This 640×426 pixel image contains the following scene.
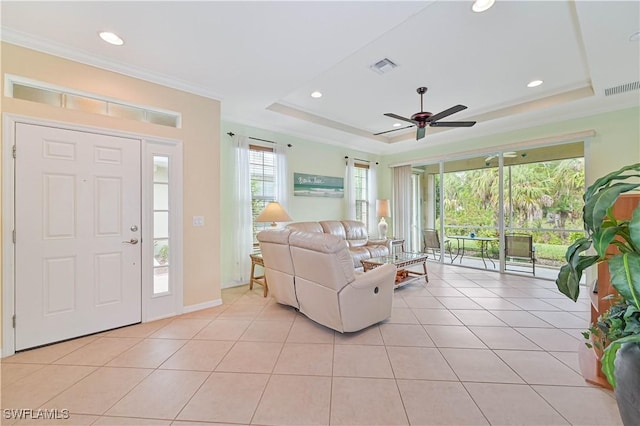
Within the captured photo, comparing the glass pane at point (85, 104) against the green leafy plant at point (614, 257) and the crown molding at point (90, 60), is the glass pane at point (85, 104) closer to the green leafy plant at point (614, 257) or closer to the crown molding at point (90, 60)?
the crown molding at point (90, 60)

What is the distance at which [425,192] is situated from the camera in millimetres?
6613

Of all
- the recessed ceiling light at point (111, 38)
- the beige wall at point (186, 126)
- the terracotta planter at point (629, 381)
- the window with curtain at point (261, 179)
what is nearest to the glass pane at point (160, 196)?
the beige wall at point (186, 126)

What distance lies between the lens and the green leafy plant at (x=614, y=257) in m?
1.01

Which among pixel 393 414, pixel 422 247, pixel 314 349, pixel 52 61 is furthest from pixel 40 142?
pixel 422 247

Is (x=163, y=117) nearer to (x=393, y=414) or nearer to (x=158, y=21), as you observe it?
(x=158, y=21)

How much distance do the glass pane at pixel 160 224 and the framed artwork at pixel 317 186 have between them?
2579 millimetres

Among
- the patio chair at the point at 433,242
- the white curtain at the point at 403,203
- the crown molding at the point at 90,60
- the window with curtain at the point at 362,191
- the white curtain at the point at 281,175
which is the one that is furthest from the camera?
the white curtain at the point at 403,203

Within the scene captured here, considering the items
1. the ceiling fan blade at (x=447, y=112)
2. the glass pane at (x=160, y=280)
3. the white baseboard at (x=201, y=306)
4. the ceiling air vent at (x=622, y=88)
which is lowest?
the white baseboard at (x=201, y=306)

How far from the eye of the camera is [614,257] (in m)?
1.07

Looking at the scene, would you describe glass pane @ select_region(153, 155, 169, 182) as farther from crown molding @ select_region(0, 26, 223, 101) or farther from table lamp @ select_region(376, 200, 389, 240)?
table lamp @ select_region(376, 200, 389, 240)

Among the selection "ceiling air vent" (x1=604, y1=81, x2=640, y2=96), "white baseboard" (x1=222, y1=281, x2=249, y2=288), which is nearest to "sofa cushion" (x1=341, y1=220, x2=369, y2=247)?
"white baseboard" (x1=222, y1=281, x2=249, y2=288)

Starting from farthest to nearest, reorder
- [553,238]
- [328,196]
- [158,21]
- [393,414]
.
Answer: [328,196] → [553,238] → [158,21] → [393,414]

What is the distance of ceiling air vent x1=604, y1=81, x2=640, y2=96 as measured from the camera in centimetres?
325

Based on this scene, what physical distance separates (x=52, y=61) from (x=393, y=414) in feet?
13.6
